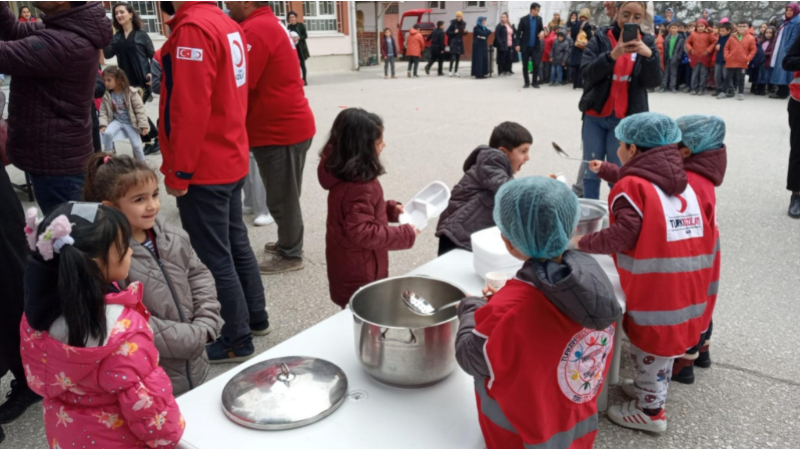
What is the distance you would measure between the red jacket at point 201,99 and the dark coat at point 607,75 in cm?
243

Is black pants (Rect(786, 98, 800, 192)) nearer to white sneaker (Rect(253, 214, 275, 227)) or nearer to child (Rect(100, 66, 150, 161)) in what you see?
white sneaker (Rect(253, 214, 275, 227))

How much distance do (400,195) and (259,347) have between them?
9.08ft

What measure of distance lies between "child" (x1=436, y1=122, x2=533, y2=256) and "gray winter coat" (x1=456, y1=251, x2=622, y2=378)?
1295 mm

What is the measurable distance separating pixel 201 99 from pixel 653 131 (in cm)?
181

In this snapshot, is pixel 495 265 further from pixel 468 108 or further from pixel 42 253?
pixel 468 108

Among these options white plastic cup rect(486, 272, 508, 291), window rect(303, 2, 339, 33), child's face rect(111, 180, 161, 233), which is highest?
window rect(303, 2, 339, 33)

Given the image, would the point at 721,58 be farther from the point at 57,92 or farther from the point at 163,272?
the point at 163,272

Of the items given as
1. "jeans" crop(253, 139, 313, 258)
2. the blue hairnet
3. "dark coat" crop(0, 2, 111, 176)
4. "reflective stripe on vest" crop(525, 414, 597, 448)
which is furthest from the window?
"reflective stripe on vest" crop(525, 414, 597, 448)

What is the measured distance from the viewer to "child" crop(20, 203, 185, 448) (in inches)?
50.4

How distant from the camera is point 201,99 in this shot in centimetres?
243

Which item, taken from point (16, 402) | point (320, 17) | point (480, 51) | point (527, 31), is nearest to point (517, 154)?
point (16, 402)

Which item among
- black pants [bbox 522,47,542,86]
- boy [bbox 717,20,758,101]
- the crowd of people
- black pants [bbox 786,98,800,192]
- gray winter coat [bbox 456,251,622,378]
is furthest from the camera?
black pants [bbox 522,47,542,86]

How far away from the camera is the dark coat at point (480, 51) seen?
15703mm

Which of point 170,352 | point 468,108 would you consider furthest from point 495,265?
point 468,108
